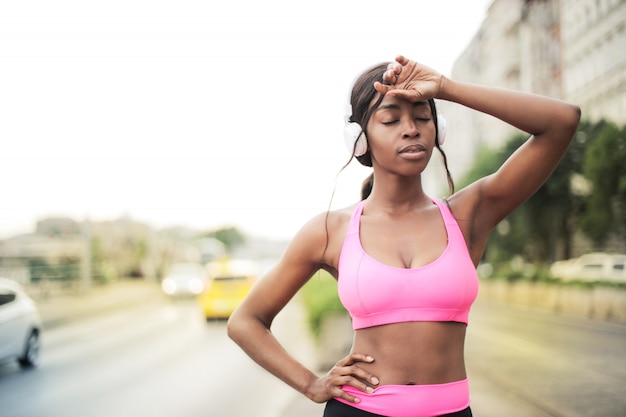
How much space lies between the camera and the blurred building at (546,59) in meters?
12.6

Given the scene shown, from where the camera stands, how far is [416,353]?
74.5 inches

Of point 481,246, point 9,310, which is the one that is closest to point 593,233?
point 9,310

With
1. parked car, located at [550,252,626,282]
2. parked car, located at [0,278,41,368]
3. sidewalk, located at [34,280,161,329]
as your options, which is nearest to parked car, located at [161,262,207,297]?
sidewalk, located at [34,280,161,329]

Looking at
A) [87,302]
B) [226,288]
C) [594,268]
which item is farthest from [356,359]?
[87,302]

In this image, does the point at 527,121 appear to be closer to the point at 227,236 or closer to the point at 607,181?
the point at 607,181

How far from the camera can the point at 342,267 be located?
2.00 metres

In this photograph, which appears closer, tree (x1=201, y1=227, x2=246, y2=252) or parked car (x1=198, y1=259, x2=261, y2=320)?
parked car (x1=198, y1=259, x2=261, y2=320)

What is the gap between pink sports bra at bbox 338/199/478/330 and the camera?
1858 mm

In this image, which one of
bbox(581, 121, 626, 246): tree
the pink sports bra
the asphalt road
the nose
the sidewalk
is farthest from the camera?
the sidewalk

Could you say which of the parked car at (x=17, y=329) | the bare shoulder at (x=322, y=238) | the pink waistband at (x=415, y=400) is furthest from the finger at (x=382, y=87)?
the parked car at (x=17, y=329)

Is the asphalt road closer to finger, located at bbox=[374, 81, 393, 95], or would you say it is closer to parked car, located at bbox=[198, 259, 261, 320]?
parked car, located at bbox=[198, 259, 261, 320]

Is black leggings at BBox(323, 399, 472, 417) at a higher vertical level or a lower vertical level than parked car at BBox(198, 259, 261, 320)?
higher

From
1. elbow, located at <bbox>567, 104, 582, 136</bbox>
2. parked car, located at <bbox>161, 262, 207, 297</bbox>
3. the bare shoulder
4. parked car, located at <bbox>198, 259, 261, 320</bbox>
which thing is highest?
elbow, located at <bbox>567, 104, 582, 136</bbox>

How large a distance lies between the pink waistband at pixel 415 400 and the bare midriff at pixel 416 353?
0.02 metres
